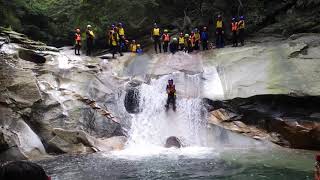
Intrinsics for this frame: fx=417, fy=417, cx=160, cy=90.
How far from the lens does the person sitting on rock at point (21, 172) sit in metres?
2.58

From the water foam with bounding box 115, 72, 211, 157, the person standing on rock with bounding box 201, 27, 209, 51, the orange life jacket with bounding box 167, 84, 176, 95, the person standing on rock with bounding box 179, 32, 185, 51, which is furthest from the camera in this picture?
the person standing on rock with bounding box 179, 32, 185, 51

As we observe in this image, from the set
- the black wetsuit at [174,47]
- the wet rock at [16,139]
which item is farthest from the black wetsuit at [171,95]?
the wet rock at [16,139]

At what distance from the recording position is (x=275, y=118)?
15.2m

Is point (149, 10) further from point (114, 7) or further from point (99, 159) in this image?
point (99, 159)

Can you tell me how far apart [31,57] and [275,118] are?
10.7m

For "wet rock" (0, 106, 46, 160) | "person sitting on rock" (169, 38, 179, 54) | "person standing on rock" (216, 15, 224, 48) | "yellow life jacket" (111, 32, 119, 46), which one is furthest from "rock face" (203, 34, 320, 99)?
"wet rock" (0, 106, 46, 160)

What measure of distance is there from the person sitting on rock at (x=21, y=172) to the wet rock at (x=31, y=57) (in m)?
16.2

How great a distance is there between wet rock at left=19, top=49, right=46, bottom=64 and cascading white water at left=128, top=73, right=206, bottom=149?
15.3 feet

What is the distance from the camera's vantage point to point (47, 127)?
49.3 feet

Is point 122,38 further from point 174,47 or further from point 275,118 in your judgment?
point 275,118

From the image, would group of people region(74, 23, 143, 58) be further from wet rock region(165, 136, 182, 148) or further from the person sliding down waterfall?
wet rock region(165, 136, 182, 148)

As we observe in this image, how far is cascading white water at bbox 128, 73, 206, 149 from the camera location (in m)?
16.4

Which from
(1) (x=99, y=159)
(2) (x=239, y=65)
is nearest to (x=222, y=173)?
(1) (x=99, y=159)

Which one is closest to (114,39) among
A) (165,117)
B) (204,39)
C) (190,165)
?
(204,39)
